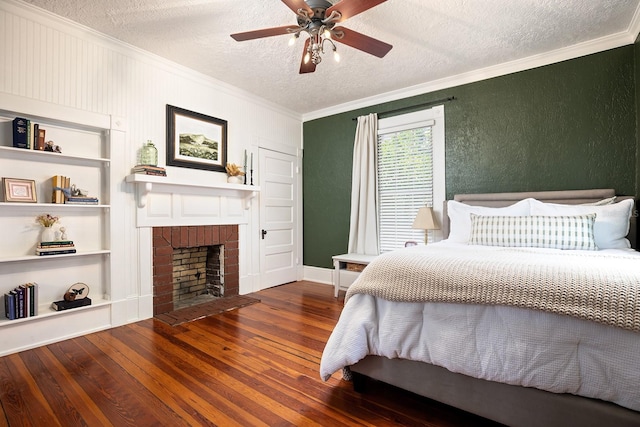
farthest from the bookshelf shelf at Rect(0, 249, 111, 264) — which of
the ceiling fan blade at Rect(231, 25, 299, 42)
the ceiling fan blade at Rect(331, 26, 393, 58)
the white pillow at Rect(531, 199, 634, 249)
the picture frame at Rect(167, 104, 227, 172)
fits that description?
the white pillow at Rect(531, 199, 634, 249)

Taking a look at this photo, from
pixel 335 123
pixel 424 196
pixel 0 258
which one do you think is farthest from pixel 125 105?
pixel 424 196

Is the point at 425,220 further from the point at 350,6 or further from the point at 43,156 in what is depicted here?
the point at 43,156

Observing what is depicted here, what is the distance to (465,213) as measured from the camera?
3363 millimetres

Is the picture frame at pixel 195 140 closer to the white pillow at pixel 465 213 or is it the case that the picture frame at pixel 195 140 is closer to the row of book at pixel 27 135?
the row of book at pixel 27 135

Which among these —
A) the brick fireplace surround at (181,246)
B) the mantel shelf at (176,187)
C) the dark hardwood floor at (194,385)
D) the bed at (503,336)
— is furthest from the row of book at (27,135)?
the bed at (503,336)

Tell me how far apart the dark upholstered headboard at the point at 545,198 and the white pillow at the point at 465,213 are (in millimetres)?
163

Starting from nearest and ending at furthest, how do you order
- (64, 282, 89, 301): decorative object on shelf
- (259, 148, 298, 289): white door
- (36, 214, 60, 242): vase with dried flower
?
(36, 214, 60, 242): vase with dried flower
(64, 282, 89, 301): decorative object on shelf
(259, 148, 298, 289): white door

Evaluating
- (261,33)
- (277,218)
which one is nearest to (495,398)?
(261,33)

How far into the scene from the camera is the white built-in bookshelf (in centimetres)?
252

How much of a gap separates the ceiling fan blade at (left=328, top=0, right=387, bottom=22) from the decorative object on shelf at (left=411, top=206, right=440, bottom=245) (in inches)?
95.6

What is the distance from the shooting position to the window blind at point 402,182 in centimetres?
410

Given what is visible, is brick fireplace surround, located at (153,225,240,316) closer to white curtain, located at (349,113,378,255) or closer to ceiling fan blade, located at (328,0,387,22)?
white curtain, located at (349,113,378,255)

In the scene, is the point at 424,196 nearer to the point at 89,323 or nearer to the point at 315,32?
the point at 315,32

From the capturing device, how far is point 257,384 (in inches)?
78.8
